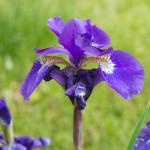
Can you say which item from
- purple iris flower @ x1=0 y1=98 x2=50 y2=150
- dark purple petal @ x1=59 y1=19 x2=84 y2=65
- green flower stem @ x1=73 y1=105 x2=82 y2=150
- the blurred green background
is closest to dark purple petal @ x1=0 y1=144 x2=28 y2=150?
purple iris flower @ x1=0 y1=98 x2=50 y2=150

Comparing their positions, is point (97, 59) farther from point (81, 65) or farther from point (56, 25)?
point (56, 25)

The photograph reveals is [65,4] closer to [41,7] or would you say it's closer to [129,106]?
[41,7]

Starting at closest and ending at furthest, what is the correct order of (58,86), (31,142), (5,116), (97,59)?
(97,59), (5,116), (31,142), (58,86)

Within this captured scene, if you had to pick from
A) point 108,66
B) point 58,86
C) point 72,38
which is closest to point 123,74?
point 108,66

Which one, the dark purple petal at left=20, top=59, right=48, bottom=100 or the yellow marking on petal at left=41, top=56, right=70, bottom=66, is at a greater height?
the yellow marking on petal at left=41, top=56, right=70, bottom=66

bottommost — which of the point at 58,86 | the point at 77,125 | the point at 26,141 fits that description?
the point at 58,86

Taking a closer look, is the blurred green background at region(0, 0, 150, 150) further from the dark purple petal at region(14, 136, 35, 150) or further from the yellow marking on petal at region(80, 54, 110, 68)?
the yellow marking on petal at region(80, 54, 110, 68)
